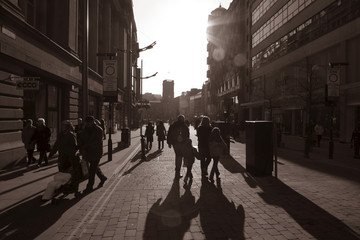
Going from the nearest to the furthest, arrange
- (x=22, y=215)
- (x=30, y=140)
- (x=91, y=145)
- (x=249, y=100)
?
1. (x=22, y=215)
2. (x=91, y=145)
3. (x=30, y=140)
4. (x=249, y=100)

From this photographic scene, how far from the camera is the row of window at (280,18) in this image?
31781 mm

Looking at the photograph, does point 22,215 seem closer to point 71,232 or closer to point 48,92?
point 71,232

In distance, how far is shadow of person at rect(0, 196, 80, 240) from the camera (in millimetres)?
4996

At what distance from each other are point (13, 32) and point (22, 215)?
8288 mm

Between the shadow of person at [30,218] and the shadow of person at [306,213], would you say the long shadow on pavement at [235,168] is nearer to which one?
the shadow of person at [306,213]

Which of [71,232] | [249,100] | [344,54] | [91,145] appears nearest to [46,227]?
[71,232]

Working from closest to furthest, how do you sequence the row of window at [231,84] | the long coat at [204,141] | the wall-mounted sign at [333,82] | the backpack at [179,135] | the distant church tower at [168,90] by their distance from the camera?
the backpack at [179,135] → the long coat at [204,141] → the wall-mounted sign at [333,82] → the row of window at [231,84] → the distant church tower at [168,90]

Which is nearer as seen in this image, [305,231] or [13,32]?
[305,231]

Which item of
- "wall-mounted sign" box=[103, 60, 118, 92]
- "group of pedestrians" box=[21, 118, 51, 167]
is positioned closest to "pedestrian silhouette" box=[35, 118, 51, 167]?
"group of pedestrians" box=[21, 118, 51, 167]

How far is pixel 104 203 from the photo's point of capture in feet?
22.1

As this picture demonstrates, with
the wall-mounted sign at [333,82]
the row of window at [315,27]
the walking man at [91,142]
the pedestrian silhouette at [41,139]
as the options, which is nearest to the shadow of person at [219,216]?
the walking man at [91,142]

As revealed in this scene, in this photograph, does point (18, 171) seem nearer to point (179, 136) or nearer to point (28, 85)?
point (28, 85)

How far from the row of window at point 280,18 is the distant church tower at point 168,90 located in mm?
128071

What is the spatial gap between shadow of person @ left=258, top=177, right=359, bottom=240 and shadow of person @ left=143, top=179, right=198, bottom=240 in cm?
172
